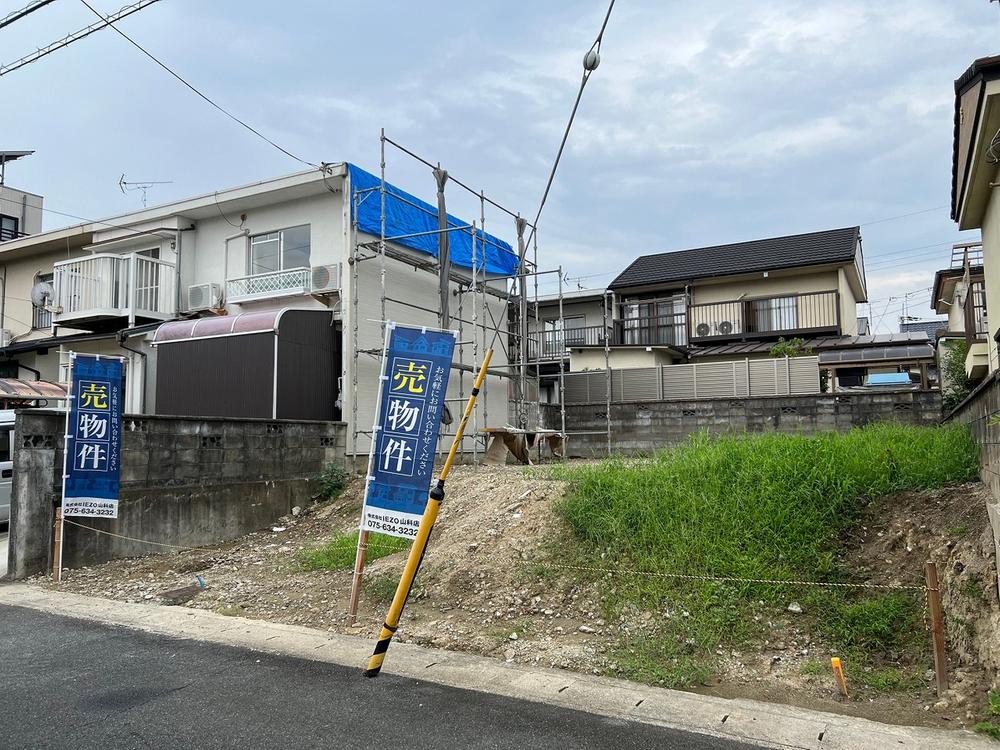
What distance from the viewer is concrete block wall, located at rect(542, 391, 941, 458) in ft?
40.4

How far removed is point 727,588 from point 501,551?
233cm

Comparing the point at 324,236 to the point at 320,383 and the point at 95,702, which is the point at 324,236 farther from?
the point at 95,702

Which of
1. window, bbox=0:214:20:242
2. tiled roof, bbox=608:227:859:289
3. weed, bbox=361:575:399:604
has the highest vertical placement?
window, bbox=0:214:20:242

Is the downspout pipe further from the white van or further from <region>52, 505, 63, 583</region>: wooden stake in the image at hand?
<region>52, 505, 63, 583</region>: wooden stake

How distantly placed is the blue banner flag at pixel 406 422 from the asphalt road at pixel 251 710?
1.59 metres

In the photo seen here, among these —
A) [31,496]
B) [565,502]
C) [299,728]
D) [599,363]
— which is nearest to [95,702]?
[299,728]

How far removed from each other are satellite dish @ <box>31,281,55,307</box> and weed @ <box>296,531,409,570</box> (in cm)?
1370

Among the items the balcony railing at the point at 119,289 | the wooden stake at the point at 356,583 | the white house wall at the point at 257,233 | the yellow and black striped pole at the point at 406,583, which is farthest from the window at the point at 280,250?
the yellow and black striped pole at the point at 406,583

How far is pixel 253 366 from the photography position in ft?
40.9

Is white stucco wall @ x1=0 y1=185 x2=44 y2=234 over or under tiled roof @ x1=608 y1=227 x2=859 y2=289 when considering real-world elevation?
over

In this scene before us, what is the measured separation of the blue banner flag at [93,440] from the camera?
329 inches

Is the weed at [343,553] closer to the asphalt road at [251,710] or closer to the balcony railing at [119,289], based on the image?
the asphalt road at [251,710]

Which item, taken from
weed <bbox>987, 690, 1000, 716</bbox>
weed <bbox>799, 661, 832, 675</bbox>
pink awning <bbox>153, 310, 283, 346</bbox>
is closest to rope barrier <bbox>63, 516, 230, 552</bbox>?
pink awning <bbox>153, 310, 283, 346</bbox>

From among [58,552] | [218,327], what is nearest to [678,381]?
[218,327]
